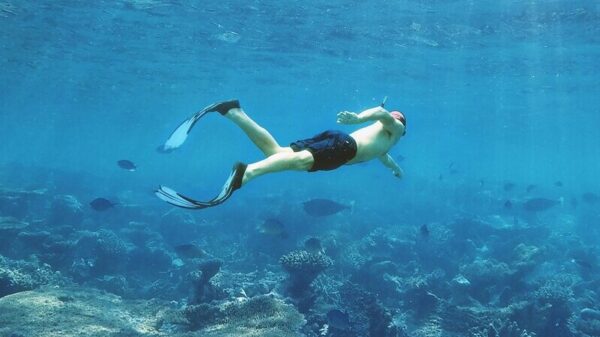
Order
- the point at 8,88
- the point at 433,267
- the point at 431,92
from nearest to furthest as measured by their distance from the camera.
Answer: the point at 433,267
the point at 431,92
the point at 8,88

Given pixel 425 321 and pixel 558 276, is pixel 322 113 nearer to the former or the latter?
pixel 558 276

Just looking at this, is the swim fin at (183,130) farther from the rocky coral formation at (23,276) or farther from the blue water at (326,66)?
the blue water at (326,66)

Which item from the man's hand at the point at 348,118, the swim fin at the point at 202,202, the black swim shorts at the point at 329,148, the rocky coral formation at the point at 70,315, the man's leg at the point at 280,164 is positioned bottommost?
the rocky coral formation at the point at 70,315

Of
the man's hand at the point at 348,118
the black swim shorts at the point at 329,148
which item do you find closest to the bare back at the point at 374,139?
the black swim shorts at the point at 329,148

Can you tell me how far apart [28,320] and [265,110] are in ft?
176

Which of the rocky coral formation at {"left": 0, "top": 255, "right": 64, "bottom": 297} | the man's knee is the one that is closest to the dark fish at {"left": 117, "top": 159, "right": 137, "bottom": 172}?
the rocky coral formation at {"left": 0, "top": 255, "right": 64, "bottom": 297}

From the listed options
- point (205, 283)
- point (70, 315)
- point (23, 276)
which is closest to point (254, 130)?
point (70, 315)

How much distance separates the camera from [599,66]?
25.3 meters

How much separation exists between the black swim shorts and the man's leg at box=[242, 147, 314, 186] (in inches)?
4.8

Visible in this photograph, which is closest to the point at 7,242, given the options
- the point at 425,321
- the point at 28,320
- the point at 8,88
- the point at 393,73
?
the point at 28,320

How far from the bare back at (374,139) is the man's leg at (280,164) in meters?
0.90

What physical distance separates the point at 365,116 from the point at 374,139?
0.74 meters

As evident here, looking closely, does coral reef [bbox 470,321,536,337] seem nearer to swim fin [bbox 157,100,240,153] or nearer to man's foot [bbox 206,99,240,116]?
man's foot [bbox 206,99,240,116]

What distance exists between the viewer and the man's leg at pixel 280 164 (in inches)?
195
